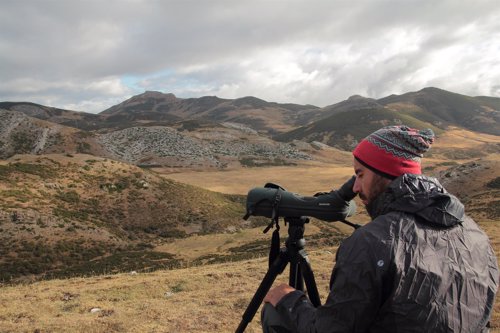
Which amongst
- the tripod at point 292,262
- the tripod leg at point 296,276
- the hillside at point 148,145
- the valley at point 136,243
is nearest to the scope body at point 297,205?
the tripod at point 292,262

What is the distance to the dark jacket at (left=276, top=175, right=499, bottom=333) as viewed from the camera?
2.17 meters

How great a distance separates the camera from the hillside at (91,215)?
81.7 feet

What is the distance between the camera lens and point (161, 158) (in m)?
101

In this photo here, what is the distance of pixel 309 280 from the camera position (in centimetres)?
370

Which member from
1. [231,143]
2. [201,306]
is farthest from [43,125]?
[201,306]

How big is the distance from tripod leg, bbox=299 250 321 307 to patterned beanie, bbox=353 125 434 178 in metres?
1.39

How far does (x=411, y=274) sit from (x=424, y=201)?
1.57ft

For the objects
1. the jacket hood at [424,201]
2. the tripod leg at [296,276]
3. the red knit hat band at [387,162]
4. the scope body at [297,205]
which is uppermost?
the red knit hat band at [387,162]

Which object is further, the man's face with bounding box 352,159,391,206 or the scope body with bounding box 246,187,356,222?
the scope body with bounding box 246,187,356,222

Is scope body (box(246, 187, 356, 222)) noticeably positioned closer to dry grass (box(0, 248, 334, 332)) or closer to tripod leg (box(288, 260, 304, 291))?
tripod leg (box(288, 260, 304, 291))

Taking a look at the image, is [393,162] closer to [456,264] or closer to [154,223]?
[456,264]

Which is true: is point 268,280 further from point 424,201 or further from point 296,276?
point 424,201

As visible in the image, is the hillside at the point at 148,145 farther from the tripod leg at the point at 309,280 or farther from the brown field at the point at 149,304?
the tripod leg at the point at 309,280

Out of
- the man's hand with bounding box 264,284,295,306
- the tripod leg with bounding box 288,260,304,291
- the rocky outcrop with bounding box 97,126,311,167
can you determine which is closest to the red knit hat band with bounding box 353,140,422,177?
the man's hand with bounding box 264,284,295,306
